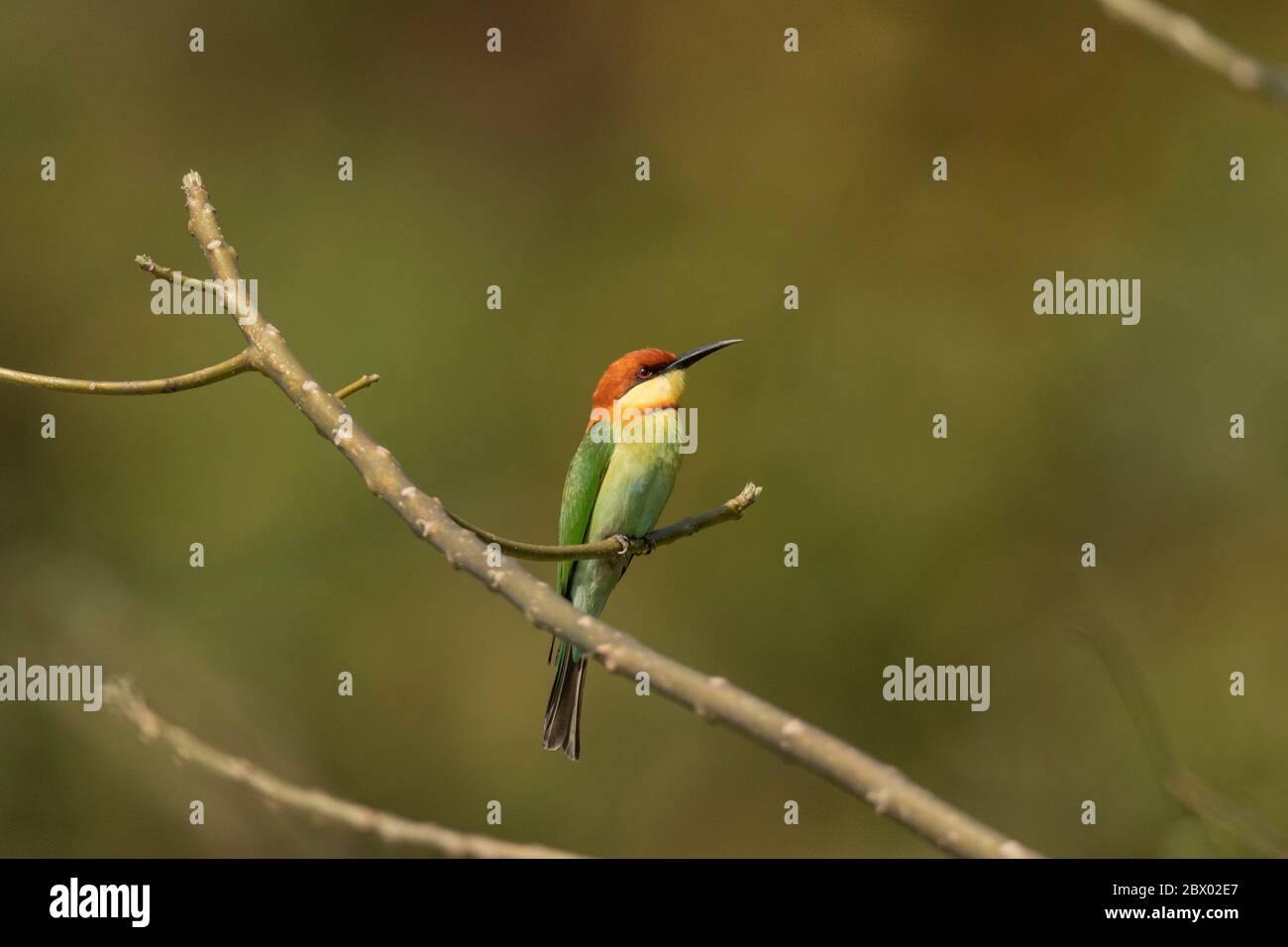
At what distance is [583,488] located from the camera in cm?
352

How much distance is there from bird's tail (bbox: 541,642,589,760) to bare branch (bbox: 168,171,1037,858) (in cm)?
196

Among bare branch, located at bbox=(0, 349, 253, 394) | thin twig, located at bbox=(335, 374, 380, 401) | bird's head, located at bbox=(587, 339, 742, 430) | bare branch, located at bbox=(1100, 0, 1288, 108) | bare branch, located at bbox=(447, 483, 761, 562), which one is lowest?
bare branch, located at bbox=(447, 483, 761, 562)

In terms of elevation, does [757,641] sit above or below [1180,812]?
above

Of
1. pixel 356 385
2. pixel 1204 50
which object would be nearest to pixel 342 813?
pixel 356 385

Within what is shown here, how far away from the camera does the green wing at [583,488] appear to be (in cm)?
350

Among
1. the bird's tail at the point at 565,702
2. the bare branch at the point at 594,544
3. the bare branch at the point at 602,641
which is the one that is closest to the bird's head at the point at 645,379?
the bird's tail at the point at 565,702

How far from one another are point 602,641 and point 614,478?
7.51 ft

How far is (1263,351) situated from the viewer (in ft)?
17.9

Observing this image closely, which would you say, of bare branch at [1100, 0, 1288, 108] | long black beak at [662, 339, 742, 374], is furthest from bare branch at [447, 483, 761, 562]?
long black beak at [662, 339, 742, 374]

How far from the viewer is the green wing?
11.5 ft

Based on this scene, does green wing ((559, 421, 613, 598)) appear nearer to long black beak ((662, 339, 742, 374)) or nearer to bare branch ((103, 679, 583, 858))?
long black beak ((662, 339, 742, 374))

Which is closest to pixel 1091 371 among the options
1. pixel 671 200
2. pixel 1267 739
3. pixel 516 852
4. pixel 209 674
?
pixel 1267 739

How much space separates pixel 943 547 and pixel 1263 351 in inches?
60.8

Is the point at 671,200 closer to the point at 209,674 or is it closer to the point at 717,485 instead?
the point at 717,485
